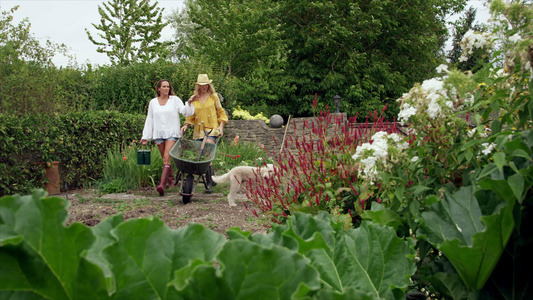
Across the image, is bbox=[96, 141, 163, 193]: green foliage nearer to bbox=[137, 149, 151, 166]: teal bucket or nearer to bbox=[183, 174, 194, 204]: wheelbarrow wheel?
bbox=[137, 149, 151, 166]: teal bucket

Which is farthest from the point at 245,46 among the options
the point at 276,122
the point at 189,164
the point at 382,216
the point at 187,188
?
the point at 382,216

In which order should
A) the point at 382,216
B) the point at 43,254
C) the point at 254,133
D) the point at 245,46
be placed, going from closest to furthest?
1. the point at 43,254
2. the point at 382,216
3. the point at 254,133
4. the point at 245,46

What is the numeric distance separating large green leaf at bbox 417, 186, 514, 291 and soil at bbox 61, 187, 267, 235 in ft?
10.8

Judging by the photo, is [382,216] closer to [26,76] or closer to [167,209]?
[167,209]

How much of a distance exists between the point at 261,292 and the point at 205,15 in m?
19.6

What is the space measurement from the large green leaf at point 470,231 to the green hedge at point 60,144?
6.41 metres

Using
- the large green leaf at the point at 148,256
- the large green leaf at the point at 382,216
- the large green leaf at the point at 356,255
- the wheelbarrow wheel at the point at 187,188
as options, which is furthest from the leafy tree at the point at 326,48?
the large green leaf at the point at 148,256

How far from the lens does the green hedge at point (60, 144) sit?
6473 mm

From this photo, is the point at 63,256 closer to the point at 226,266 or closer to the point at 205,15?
the point at 226,266

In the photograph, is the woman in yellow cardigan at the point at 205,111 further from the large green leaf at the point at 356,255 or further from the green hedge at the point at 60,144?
the large green leaf at the point at 356,255

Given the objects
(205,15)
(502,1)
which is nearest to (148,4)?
(205,15)

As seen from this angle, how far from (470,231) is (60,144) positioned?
741 centimetres

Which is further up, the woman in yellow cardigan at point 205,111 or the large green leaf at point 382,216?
the woman in yellow cardigan at point 205,111

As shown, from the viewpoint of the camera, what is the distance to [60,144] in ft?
24.2
